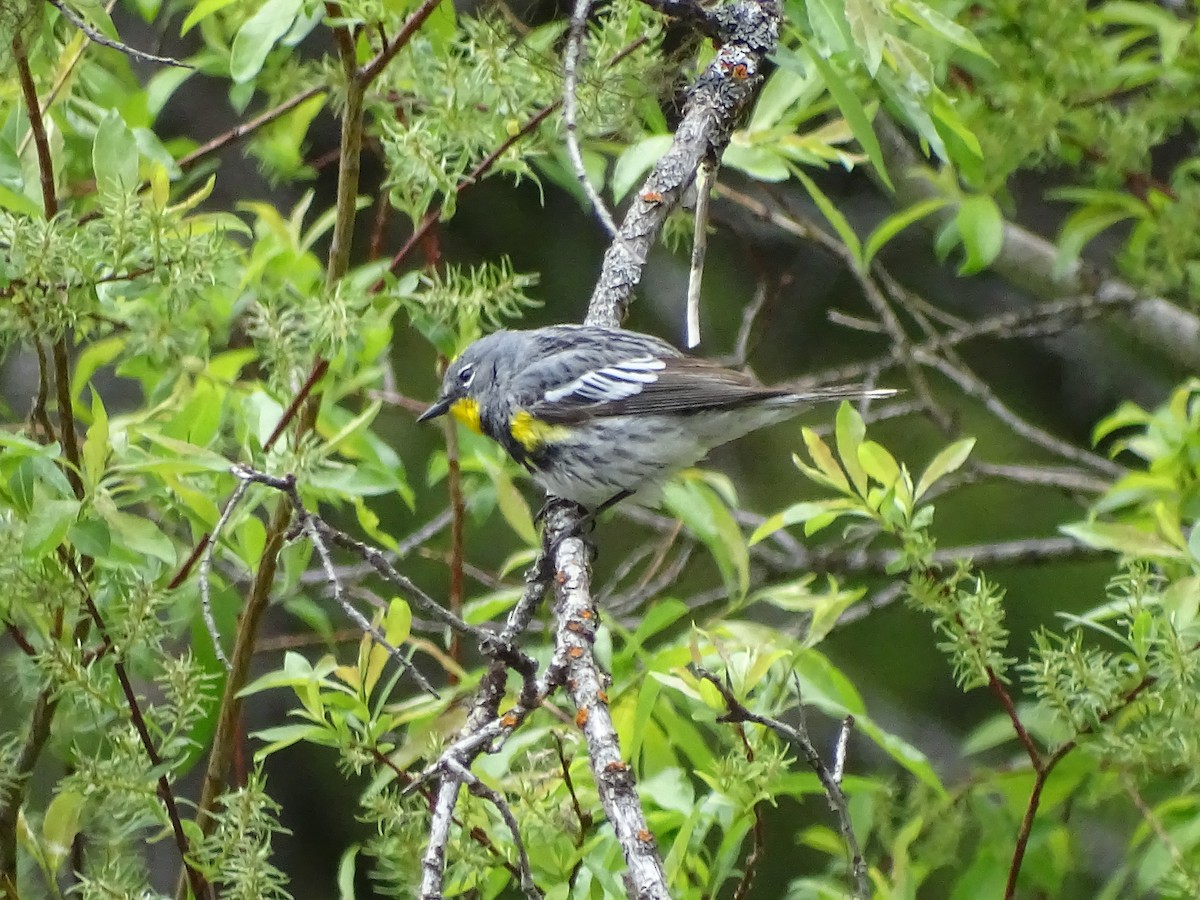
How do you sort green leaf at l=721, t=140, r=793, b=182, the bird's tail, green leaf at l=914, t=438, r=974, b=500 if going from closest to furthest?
green leaf at l=914, t=438, r=974, b=500
green leaf at l=721, t=140, r=793, b=182
the bird's tail

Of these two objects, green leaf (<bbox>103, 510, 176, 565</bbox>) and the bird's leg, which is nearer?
green leaf (<bbox>103, 510, 176, 565</bbox>)

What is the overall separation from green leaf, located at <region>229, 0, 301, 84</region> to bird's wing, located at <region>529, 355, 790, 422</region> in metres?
1.34

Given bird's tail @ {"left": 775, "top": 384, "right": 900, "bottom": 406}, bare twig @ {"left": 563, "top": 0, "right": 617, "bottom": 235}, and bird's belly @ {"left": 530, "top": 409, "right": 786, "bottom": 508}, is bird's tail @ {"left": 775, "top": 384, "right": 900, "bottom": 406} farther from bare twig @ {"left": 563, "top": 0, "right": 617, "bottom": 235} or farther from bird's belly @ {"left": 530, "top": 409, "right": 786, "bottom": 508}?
bare twig @ {"left": 563, "top": 0, "right": 617, "bottom": 235}

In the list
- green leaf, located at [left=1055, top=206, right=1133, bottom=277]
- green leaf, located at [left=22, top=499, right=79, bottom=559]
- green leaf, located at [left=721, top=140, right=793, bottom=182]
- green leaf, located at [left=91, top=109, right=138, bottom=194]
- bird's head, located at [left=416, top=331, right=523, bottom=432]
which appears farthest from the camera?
green leaf, located at [left=1055, top=206, right=1133, bottom=277]

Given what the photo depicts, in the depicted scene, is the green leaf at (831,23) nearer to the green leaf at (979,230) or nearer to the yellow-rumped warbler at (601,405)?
the yellow-rumped warbler at (601,405)

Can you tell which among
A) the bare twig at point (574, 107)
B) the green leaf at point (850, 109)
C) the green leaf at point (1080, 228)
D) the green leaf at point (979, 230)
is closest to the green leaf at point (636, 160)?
the bare twig at point (574, 107)

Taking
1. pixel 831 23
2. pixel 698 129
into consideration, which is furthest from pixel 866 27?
pixel 698 129

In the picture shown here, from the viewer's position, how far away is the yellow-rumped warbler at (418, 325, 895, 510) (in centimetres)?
330

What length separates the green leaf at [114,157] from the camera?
2.19 m

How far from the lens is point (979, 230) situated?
11.4 ft

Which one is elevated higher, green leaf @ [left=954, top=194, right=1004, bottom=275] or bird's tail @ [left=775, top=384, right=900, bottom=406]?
green leaf @ [left=954, top=194, right=1004, bottom=275]

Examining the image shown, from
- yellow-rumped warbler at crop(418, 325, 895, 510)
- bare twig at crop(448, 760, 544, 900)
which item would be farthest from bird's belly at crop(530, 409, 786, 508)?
bare twig at crop(448, 760, 544, 900)

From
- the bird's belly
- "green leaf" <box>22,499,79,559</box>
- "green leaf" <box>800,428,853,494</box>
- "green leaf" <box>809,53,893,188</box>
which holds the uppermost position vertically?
"green leaf" <box>809,53,893,188</box>

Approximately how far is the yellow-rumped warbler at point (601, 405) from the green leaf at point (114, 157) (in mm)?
1250
